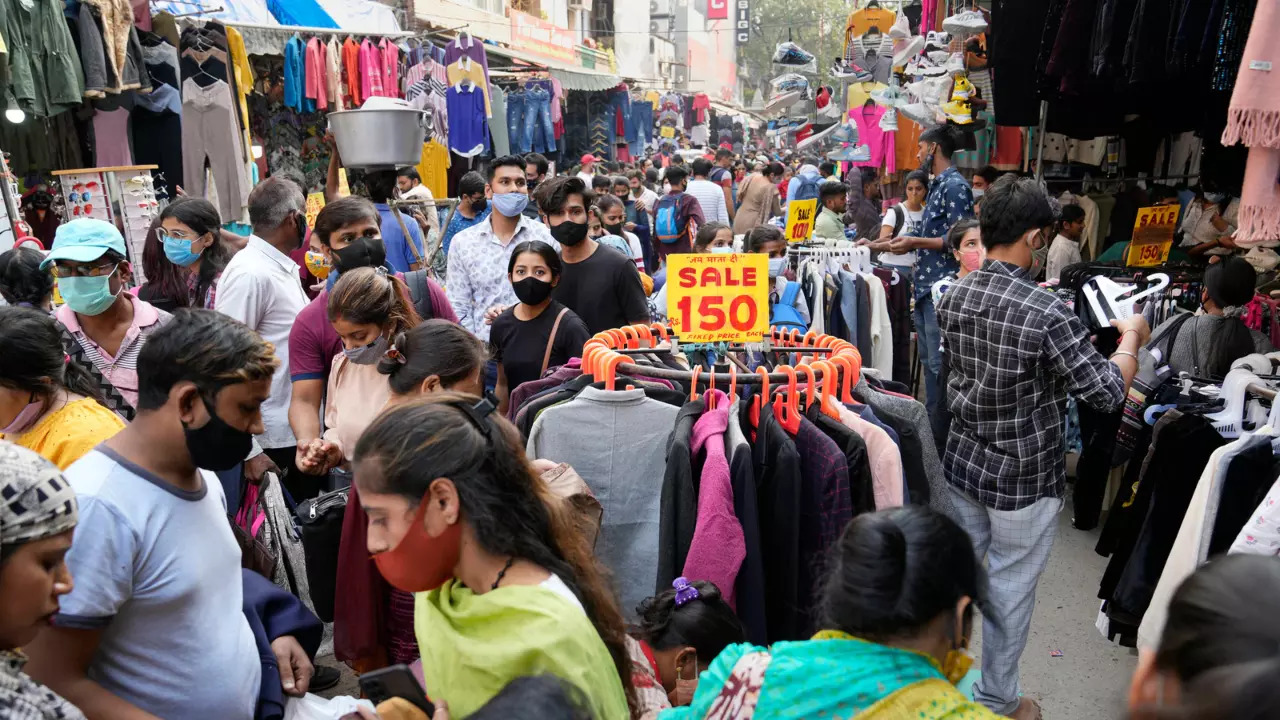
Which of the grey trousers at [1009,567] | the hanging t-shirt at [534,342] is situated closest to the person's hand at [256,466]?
the hanging t-shirt at [534,342]

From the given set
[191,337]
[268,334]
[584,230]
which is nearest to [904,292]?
[584,230]

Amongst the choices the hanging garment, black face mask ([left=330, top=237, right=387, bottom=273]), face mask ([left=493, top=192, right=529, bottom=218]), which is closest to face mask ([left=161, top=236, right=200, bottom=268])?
black face mask ([left=330, top=237, right=387, bottom=273])

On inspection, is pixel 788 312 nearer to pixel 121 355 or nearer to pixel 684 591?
pixel 684 591

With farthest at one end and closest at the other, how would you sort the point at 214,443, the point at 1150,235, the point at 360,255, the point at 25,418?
1. the point at 1150,235
2. the point at 360,255
3. the point at 25,418
4. the point at 214,443

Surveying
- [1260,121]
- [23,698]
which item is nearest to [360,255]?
[23,698]

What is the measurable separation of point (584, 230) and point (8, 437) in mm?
2962

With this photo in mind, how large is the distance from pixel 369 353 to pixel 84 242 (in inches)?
50.7

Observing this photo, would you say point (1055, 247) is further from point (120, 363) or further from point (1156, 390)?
point (120, 363)

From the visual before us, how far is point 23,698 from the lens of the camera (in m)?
1.41

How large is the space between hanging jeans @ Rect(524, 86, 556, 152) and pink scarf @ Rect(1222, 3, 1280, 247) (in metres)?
13.4

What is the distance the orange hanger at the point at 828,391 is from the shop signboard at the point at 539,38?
21478 mm

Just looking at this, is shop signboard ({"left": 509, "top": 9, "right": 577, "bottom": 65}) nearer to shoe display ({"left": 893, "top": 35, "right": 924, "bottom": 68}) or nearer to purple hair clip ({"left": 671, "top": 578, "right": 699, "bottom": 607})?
shoe display ({"left": 893, "top": 35, "right": 924, "bottom": 68})

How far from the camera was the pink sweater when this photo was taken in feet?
8.77

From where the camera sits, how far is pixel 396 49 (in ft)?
35.0
